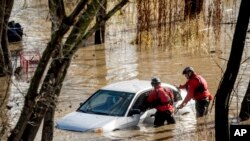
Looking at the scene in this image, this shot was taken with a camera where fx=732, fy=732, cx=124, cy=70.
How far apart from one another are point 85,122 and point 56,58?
8.55m

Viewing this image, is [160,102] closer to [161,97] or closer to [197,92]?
[161,97]

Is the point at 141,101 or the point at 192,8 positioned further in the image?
the point at 192,8

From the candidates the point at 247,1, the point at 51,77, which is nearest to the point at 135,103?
the point at 51,77

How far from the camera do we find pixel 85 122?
16.0m

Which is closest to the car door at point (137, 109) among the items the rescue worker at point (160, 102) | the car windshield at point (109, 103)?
the car windshield at point (109, 103)

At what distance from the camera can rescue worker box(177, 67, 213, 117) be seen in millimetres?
16938

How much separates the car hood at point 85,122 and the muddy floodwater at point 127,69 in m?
0.14

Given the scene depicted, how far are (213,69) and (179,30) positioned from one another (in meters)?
3.79

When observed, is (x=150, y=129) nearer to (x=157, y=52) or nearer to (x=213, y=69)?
(x=213, y=69)

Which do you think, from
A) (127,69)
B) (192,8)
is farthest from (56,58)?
(192,8)

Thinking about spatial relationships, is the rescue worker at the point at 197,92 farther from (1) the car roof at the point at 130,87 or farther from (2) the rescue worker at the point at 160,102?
(1) the car roof at the point at 130,87

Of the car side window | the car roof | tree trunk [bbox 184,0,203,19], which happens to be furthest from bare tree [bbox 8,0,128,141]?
tree trunk [bbox 184,0,203,19]

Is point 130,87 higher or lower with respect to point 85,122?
higher

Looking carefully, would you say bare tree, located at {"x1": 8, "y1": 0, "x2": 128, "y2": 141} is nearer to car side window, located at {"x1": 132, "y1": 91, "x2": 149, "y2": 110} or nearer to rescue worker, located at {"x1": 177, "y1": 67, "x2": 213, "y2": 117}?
car side window, located at {"x1": 132, "y1": 91, "x2": 149, "y2": 110}
